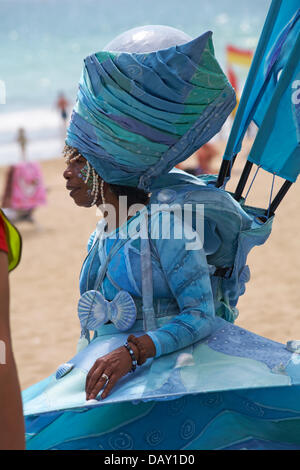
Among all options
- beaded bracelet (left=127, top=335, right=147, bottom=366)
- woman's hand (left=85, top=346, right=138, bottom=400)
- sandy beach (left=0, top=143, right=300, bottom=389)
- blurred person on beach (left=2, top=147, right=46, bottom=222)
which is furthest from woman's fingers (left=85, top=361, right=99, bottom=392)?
blurred person on beach (left=2, top=147, right=46, bottom=222)

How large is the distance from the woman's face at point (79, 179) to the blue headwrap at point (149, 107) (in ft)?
0.16

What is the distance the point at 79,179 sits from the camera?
2.39m

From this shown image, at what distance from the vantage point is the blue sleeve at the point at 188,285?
7.11 feet

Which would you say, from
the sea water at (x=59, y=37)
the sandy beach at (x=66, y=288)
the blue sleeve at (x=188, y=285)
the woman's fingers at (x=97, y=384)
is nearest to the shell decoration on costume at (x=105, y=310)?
the blue sleeve at (x=188, y=285)

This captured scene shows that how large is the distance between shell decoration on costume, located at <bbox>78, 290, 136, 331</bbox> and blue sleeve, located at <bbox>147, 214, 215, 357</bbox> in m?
0.16

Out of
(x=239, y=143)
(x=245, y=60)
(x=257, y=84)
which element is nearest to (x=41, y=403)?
(x=239, y=143)

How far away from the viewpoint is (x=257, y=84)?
265 centimetres

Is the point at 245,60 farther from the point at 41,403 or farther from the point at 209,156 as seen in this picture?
the point at 41,403

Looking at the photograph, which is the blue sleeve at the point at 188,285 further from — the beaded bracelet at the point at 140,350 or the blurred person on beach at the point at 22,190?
the blurred person on beach at the point at 22,190

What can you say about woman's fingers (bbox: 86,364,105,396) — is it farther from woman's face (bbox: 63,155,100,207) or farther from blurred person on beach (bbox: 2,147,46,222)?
blurred person on beach (bbox: 2,147,46,222)

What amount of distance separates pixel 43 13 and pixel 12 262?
3486 inches

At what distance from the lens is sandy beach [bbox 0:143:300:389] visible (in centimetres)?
529

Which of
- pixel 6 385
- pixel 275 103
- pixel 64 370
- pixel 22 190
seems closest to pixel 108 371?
pixel 64 370

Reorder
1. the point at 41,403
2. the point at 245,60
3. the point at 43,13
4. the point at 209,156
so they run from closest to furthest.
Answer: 1. the point at 41,403
2. the point at 209,156
3. the point at 245,60
4. the point at 43,13
